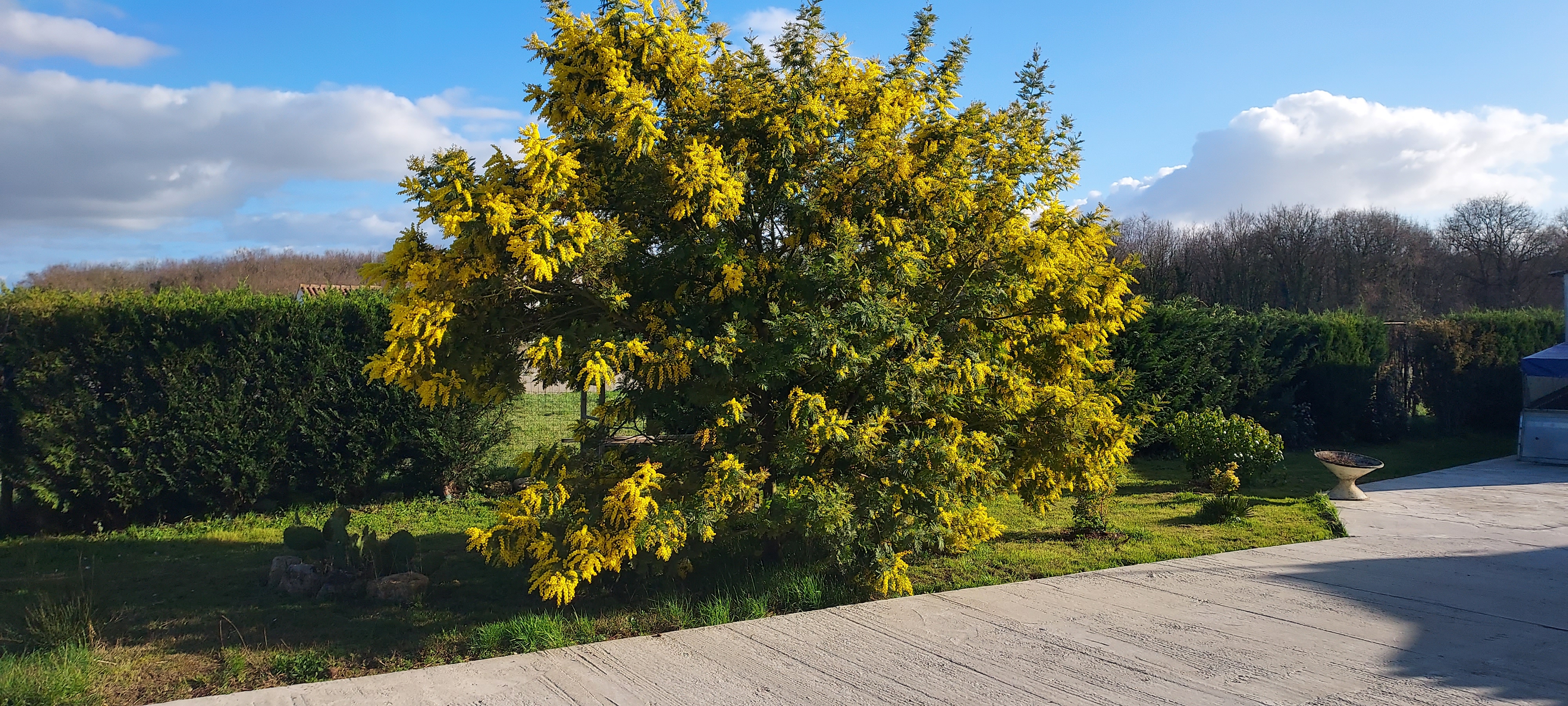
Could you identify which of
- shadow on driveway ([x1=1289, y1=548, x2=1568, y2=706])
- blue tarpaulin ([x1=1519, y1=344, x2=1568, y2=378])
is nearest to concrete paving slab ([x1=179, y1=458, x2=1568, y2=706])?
shadow on driveway ([x1=1289, y1=548, x2=1568, y2=706])

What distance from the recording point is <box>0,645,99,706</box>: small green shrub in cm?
435

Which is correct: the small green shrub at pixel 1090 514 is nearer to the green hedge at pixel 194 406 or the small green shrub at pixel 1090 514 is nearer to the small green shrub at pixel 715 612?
the small green shrub at pixel 715 612

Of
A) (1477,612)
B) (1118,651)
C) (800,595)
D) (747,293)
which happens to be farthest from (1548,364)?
(747,293)

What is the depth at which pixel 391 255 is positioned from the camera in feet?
17.8

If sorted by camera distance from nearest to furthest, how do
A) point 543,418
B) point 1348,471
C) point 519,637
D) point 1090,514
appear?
point 519,637, point 1090,514, point 1348,471, point 543,418

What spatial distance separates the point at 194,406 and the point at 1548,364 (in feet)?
54.7

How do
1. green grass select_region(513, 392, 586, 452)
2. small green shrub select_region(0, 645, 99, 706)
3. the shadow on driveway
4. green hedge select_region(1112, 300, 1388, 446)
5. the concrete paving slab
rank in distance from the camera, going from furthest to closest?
green hedge select_region(1112, 300, 1388, 446), green grass select_region(513, 392, 586, 452), the shadow on driveway, the concrete paving slab, small green shrub select_region(0, 645, 99, 706)

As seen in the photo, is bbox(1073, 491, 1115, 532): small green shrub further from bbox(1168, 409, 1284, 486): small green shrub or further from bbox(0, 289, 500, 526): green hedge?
bbox(0, 289, 500, 526): green hedge

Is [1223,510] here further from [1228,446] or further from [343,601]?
[343,601]

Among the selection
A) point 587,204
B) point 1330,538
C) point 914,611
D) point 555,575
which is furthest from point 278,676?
point 1330,538

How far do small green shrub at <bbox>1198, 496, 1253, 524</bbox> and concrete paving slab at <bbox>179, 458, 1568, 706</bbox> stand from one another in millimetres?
1830

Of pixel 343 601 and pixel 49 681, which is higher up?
pixel 49 681

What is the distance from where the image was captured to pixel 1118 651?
16.8 ft

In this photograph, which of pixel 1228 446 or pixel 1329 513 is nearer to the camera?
pixel 1329 513
